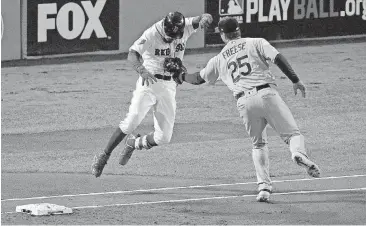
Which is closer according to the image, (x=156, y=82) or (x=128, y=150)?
(x=156, y=82)

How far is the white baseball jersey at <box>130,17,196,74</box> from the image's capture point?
45.9 ft

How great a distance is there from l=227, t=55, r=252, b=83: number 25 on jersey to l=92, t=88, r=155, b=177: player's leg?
5.33 feet

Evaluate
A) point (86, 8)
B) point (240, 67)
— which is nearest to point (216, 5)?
point (86, 8)

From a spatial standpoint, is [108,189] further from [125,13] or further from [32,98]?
[125,13]

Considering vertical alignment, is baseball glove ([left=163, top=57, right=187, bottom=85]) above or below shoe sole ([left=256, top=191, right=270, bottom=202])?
above

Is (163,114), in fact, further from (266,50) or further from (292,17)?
(292,17)

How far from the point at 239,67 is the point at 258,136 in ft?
2.55

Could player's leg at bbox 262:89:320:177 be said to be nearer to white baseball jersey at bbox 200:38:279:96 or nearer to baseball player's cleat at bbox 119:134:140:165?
white baseball jersey at bbox 200:38:279:96

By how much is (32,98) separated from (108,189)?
7.09 meters

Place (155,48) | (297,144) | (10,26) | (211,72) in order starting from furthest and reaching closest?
1. (10,26)
2. (155,48)
3. (211,72)
4. (297,144)

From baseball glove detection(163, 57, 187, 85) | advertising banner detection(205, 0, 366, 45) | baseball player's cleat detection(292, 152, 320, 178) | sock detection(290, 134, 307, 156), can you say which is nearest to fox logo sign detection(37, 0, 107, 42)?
advertising banner detection(205, 0, 366, 45)

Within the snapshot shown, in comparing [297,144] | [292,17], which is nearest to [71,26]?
[292,17]

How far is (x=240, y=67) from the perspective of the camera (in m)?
12.5

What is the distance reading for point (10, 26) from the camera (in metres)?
22.9
